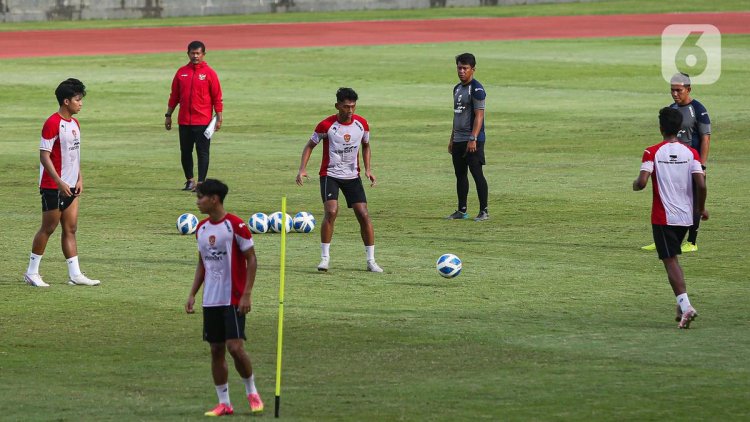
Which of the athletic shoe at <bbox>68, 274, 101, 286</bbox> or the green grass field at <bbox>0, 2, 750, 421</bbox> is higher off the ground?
the green grass field at <bbox>0, 2, 750, 421</bbox>

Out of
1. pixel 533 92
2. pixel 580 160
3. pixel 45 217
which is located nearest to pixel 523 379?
pixel 45 217

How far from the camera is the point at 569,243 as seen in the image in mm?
18047

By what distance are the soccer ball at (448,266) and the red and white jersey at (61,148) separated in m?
4.02

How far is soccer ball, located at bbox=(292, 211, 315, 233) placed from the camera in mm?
18953

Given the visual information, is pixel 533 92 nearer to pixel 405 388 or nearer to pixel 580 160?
pixel 580 160

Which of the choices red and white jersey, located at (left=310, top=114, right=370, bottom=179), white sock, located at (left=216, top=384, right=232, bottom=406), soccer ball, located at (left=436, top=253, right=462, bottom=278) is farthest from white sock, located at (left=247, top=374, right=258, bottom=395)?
red and white jersey, located at (left=310, top=114, right=370, bottom=179)

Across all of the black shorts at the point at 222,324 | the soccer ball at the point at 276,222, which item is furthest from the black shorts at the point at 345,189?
the black shorts at the point at 222,324

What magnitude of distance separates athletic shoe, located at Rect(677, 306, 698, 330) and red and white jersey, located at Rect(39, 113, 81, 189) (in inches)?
259

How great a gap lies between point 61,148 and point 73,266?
4.15ft

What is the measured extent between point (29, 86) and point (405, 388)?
28481mm

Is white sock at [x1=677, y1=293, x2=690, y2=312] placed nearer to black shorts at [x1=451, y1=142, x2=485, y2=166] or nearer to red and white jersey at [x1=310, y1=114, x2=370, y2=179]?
red and white jersey at [x1=310, y1=114, x2=370, y2=179]

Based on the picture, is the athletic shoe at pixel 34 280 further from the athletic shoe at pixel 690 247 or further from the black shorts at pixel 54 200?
the athletic shoe at pixel 690 247

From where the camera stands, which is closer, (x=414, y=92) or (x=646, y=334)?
(x=646, y=334)

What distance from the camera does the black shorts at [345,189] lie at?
1648 cm
